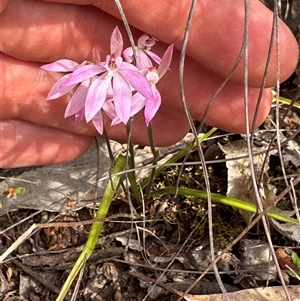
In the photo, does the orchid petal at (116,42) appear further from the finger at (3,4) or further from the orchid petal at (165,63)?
the finger at (3,4)

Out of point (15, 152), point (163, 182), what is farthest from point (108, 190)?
point (15, 152)

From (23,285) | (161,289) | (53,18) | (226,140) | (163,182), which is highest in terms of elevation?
(53,18)

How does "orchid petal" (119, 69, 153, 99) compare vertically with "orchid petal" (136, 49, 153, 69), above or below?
above

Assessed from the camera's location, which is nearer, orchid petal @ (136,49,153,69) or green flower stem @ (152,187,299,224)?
orchid petal @ (136,49,153,69)

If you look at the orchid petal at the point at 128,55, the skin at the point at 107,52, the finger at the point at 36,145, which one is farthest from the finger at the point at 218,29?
Result: the finger at the point at 36,145

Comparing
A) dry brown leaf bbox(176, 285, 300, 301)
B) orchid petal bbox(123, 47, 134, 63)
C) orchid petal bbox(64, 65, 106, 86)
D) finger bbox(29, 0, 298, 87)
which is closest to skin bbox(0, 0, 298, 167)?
finger bbox(29, 0, 298, 87)

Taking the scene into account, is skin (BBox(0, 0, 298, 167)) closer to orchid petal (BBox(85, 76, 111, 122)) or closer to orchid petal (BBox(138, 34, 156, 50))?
orchid petal (BBox(138, 34, 156, 50))

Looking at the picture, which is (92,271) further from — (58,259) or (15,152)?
(15,152)
